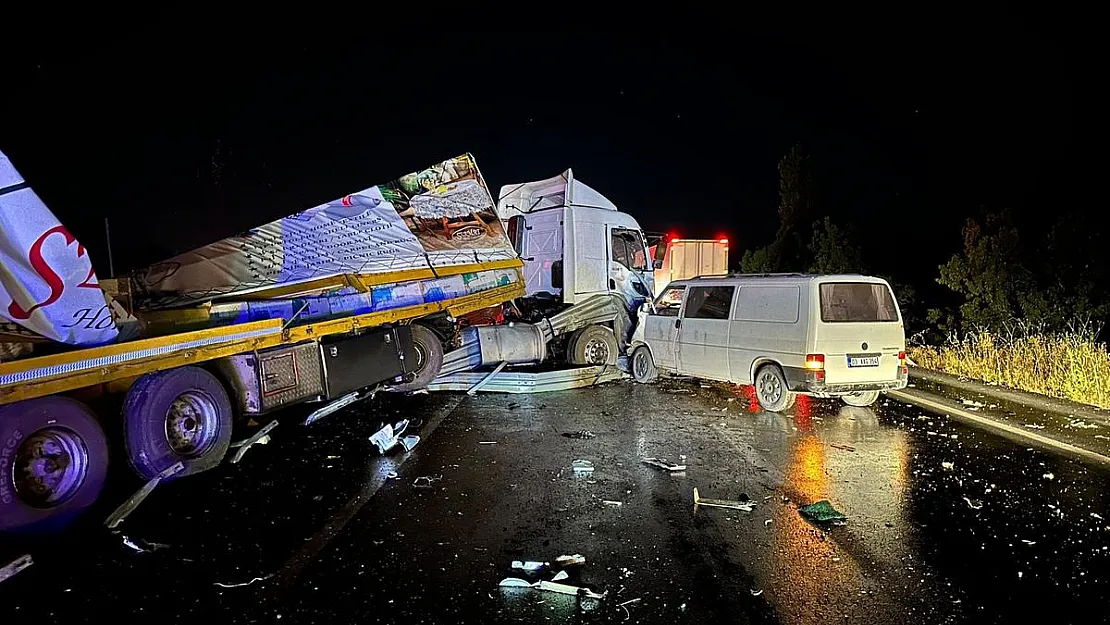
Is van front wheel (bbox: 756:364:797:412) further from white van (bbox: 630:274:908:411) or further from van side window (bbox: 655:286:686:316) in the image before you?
van side window (bbox: 655:286:686:316)

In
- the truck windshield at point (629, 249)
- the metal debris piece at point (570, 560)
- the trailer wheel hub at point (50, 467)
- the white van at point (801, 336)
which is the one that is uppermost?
the truck windshield at point (629, 249)

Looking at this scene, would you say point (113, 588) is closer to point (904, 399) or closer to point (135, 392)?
point (135, 392)

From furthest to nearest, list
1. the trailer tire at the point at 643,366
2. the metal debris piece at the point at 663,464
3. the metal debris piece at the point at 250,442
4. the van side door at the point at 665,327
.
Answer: the trailer tire at the point at 643,366, the van side door at the point at 665,327, the metal debris piece at the point at 250,442, the metal debris piece at the point at 663,464

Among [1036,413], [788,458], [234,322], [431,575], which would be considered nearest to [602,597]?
[431,575]

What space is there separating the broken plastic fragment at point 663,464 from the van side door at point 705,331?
3.08 m

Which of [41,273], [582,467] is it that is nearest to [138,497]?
[41,273]

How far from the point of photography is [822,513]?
4.83 metres

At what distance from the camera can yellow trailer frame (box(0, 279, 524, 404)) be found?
435 cm

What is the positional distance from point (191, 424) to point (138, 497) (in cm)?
95

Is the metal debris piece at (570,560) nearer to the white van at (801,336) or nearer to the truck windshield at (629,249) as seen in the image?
the white van at (801,336)

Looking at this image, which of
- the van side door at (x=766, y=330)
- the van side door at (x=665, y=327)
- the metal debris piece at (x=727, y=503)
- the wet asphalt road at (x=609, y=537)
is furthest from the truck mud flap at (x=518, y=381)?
the metal debris piece at (x=727, y=503)

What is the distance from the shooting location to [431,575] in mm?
3889

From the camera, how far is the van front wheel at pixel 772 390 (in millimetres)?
8180

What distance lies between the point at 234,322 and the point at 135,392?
1.36 meters
